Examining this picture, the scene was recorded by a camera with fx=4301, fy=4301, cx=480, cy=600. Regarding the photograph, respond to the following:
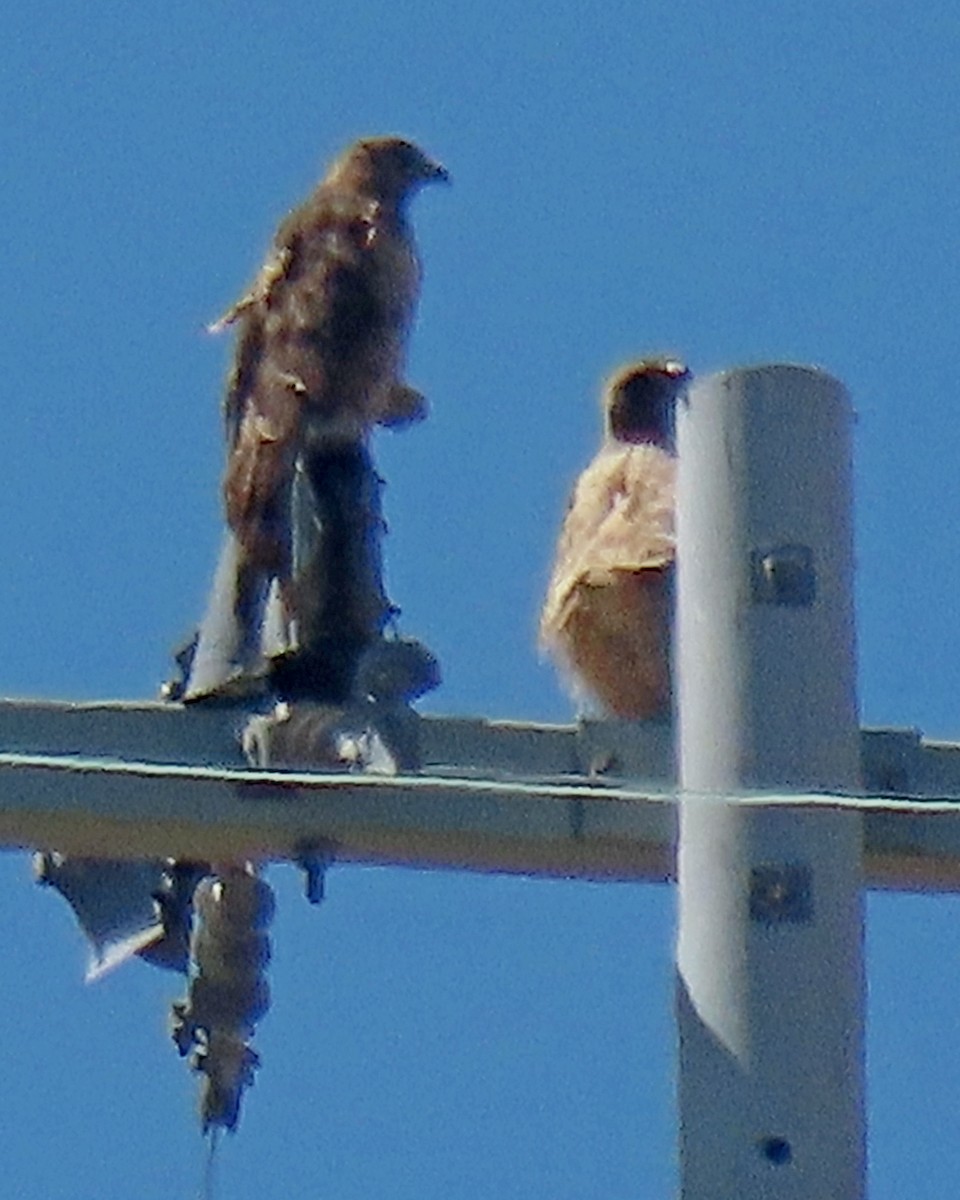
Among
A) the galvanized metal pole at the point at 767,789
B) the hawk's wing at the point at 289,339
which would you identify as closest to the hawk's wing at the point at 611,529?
the hawk's wing at the point at 289,339

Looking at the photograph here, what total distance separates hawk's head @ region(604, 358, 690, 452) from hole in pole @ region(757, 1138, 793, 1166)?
6875 millimetres

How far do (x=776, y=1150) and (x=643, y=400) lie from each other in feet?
24.4

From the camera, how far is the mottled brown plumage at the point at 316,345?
7.57 m

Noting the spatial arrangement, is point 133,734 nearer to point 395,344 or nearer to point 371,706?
point 371,706

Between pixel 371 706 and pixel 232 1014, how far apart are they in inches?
38.3

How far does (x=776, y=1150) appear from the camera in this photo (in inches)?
209

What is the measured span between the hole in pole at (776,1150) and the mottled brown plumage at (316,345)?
7.58 ft

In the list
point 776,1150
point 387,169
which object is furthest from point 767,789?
point 387,169

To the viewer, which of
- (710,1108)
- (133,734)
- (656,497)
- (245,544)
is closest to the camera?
→ (710,1108)

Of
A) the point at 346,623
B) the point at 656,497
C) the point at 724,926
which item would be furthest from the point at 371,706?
the point at 656,497

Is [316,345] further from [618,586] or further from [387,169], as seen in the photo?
[618,586]

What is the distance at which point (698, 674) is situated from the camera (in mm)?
5684

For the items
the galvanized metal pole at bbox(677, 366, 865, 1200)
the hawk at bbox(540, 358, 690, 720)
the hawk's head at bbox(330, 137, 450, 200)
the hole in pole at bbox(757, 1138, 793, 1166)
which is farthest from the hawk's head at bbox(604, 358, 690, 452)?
the hole in pole at bbox(757, 1138, 793, 1166)

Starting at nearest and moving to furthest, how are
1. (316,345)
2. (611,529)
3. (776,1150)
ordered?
(776,1150) < (316,345) < (611,529)
